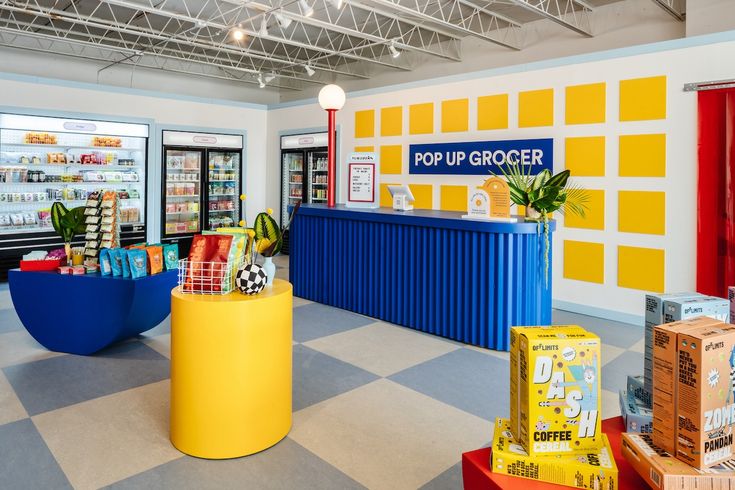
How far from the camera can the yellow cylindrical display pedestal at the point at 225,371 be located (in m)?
2.57

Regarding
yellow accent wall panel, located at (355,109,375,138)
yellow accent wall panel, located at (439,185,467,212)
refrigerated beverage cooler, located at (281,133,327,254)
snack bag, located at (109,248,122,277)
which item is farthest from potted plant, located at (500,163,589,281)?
refrigerated beverage cooler, located at (281,133,327,254)

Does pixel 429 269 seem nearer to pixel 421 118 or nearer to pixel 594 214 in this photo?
pixel 594 214

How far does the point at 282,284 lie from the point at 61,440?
1466 mm

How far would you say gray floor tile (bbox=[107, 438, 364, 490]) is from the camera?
2.41m

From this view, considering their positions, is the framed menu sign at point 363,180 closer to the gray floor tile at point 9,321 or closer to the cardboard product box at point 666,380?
the gray floor tile at point 9,321

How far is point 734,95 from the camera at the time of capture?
486 centimetres

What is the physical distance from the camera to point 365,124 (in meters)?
8.26

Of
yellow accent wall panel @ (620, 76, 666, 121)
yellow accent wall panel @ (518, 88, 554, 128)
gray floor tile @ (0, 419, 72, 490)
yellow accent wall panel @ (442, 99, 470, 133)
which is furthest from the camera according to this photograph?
yellow accent wall panel @ (442, 99, 470, 133)

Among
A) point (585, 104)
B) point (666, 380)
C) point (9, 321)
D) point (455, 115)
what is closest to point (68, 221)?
point (9, 321)

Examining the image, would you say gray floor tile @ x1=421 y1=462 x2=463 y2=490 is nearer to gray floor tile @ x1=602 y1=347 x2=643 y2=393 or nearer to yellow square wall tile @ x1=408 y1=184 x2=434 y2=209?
gray floor tile @ x1=602 y1=347 x2=643 y2=393

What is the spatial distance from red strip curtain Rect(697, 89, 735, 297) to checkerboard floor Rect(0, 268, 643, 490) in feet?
3.65

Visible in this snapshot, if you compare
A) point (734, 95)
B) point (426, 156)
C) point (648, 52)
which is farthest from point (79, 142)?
point (734, 95)

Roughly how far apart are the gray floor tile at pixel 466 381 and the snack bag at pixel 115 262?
2.30m

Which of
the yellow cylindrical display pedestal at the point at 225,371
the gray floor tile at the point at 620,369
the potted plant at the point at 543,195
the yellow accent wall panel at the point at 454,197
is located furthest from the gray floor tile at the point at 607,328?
the yellow cylindrical display pedestal at the point at 225,371
